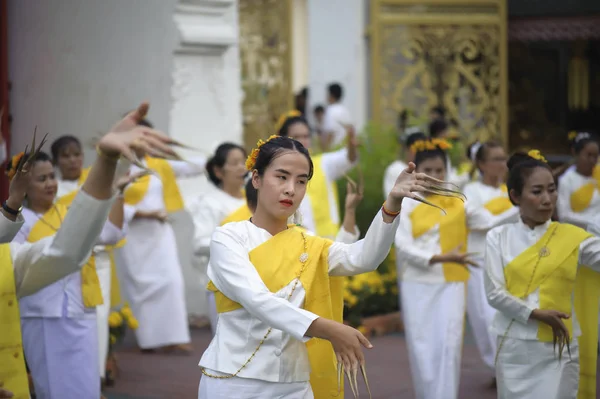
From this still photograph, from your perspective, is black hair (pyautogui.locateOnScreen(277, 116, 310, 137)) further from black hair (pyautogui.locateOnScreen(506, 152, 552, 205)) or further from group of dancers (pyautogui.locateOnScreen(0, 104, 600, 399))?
black hair (pyautogui.locateOnScreen(506, 152, 552, 205))

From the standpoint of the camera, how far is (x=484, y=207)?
7570 millimetres

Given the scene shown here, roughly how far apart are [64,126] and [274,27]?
504cm

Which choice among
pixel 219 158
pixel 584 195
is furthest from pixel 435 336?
pixel 584 195

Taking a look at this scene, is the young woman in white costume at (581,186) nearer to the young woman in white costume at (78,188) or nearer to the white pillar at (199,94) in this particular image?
the white pillar at (199,94)

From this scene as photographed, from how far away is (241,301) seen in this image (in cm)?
363

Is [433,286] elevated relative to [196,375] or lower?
elevated

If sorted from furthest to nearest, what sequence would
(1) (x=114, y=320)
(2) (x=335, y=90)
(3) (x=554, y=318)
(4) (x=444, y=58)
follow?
(4) (x=444, y=58) → (2) (x=335, y=90) → (1) (x=114, y=320) → (3) (x=554, y=318)

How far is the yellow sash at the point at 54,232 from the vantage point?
5.51 m

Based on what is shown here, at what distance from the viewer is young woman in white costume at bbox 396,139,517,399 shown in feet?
20.4

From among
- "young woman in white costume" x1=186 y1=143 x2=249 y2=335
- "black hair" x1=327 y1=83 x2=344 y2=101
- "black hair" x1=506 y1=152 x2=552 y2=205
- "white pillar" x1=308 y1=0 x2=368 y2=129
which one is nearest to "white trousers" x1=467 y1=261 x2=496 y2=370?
"young woman in white costume" x1=186 y1=143 x2=249 y2=335

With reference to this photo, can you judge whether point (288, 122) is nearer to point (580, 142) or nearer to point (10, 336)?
point (580, 142)

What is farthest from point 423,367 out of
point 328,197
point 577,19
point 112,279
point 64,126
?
point 577,19

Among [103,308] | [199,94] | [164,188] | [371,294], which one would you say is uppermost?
[199,94]

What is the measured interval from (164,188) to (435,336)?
3.09 m
